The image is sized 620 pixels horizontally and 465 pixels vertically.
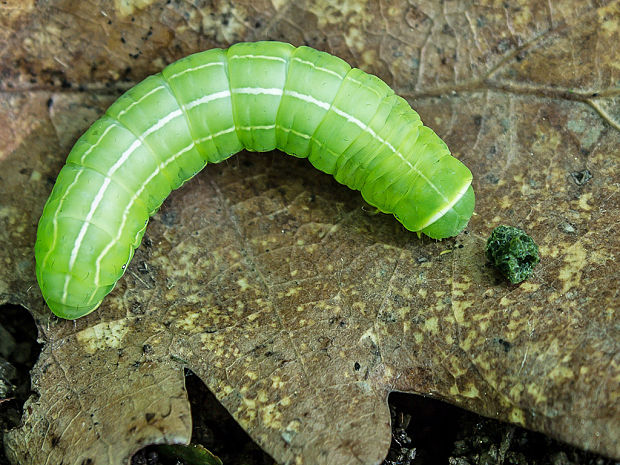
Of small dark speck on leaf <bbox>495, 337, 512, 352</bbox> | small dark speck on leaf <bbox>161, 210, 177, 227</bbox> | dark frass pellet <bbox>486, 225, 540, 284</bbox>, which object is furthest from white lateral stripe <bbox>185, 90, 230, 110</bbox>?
small dark speck on leaf <bbox>495, 337, 512, 352</bbox>

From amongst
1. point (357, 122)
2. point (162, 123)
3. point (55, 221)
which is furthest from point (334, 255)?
point (55, 221)

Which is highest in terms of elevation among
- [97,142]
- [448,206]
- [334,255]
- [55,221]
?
[448,206]

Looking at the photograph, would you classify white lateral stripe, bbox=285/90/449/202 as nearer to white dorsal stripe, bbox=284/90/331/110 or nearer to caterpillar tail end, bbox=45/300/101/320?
white dorsal stripe, bbox=284/90/331/110

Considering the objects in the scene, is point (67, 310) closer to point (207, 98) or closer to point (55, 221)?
point (55, 221)

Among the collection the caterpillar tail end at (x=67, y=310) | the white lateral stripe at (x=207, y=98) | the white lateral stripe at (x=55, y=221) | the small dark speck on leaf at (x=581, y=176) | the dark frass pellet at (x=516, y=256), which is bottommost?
the caterpillar tail end at (x=67, y=310)

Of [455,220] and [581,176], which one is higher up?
[581,176]

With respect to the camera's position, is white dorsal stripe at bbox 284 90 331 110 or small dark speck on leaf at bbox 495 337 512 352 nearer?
small dark speck on leaf at bbox 495 337 512 352

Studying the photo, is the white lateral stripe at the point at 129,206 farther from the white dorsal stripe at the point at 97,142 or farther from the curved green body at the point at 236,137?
the white dorsal stripe at the point at 97,142

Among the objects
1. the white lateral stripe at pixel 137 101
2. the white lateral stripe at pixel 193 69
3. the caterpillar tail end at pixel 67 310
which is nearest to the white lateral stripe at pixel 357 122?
the white lateral stripe at pixel 193 69
